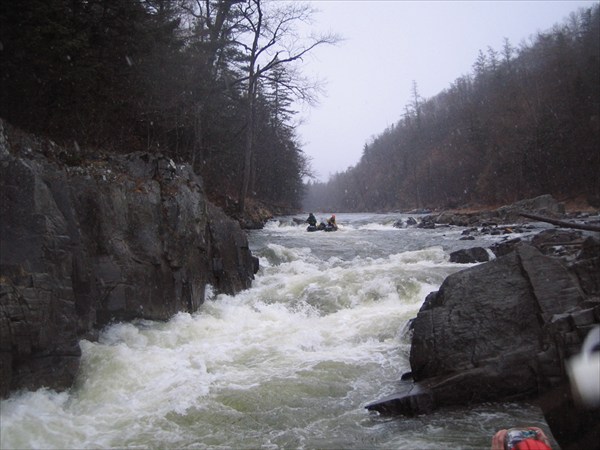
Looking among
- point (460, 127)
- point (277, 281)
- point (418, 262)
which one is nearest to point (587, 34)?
point (460, 127)

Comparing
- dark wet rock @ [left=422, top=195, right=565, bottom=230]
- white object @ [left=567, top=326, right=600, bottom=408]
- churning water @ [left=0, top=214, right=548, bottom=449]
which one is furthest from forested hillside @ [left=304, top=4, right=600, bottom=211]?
white object @ [left=567, top=326, right=600, bottom=408]

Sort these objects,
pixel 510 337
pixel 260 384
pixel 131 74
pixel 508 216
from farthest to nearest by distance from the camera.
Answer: pixel 508 216 < pixel 131 74 < pixel 260 384 < pixel 510 337

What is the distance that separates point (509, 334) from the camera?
5.67 metres

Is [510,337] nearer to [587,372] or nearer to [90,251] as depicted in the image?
[587,372]

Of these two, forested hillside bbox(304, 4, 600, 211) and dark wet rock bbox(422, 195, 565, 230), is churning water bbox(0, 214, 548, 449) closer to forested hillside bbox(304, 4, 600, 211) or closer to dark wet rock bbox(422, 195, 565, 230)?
dark wet rock bbox(422, 195, 565, 230)

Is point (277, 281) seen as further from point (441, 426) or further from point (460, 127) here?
point (460, 127)

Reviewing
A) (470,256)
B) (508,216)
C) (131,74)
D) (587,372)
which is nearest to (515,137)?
(508,216)

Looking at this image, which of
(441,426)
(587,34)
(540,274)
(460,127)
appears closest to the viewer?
(441,426)

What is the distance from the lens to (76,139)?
30.0 ft

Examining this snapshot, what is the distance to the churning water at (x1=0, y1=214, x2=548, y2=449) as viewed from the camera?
15.3 ft

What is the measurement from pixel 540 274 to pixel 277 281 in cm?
677

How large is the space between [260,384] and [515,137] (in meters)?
45.5

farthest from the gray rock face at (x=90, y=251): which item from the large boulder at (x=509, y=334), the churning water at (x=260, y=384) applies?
the large boulder at (x=509, y=334)

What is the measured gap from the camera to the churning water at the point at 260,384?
4672 mm
